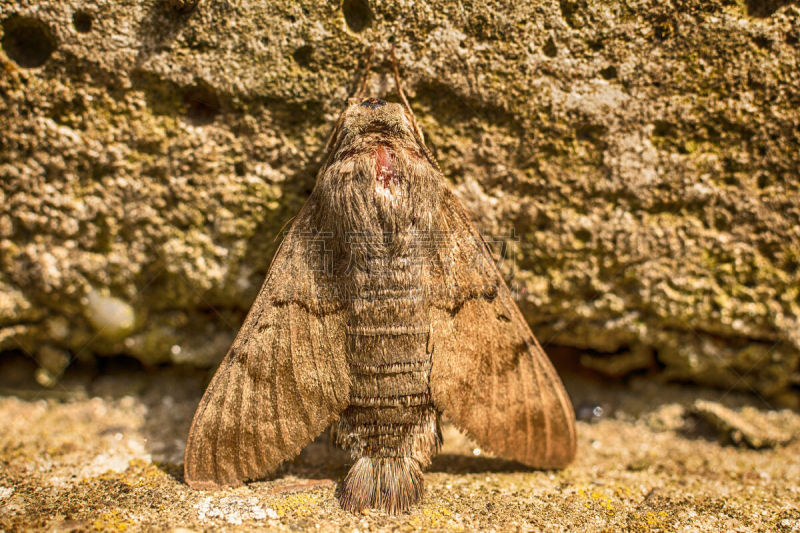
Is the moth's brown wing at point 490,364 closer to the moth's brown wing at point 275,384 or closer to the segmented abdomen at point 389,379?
the segmented abdomen at point 389,379

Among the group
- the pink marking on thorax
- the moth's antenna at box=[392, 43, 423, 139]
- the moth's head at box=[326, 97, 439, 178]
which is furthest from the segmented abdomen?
the moth's antenna at box=[392, 43, 423, 139]

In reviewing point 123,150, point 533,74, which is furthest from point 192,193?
point 533,74

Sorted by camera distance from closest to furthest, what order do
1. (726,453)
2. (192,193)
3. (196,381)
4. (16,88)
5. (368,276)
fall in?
(368,276)
(16,88)
(192,193)
(726,453)
(196,381)

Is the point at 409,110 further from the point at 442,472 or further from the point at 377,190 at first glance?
the point at 442,472

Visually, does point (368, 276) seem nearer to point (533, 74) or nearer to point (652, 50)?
point (533, 74)

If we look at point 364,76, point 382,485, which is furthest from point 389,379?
point 364,76

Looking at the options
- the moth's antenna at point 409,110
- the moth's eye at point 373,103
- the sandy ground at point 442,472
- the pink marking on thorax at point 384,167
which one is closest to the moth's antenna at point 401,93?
the moth's antenna at point 409,110

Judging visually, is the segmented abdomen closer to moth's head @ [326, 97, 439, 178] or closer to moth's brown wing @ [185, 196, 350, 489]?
moth's brown wing @ [185, 196, 350, 489]
